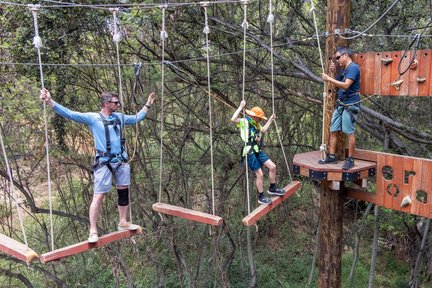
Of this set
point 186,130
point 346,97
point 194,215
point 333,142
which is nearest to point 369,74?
point 346,97

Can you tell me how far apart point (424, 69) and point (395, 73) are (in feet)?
0.76

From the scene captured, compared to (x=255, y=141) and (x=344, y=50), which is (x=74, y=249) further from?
(x=344, y=50)

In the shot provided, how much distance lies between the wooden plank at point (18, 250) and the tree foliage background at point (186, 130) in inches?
92.6

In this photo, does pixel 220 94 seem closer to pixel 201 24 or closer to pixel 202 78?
pixel 202 78

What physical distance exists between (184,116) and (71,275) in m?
3.86

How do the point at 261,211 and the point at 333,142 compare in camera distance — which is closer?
the point at 261,211

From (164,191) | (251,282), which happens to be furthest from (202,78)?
(251,282)

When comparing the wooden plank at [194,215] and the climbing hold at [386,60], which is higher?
the climbing hold at [386,60]

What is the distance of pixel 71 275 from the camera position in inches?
312

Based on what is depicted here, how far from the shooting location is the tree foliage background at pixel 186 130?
5250 millimetres

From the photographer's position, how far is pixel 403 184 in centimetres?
361

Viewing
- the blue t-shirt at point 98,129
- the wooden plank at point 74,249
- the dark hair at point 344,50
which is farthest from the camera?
the dark hair at point 344,50

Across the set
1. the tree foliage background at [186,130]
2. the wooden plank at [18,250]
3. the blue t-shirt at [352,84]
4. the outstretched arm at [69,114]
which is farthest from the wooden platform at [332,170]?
the wooden plank at [18,250]

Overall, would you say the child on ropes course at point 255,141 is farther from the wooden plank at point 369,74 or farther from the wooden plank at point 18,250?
the wooden plank at point 18,250
